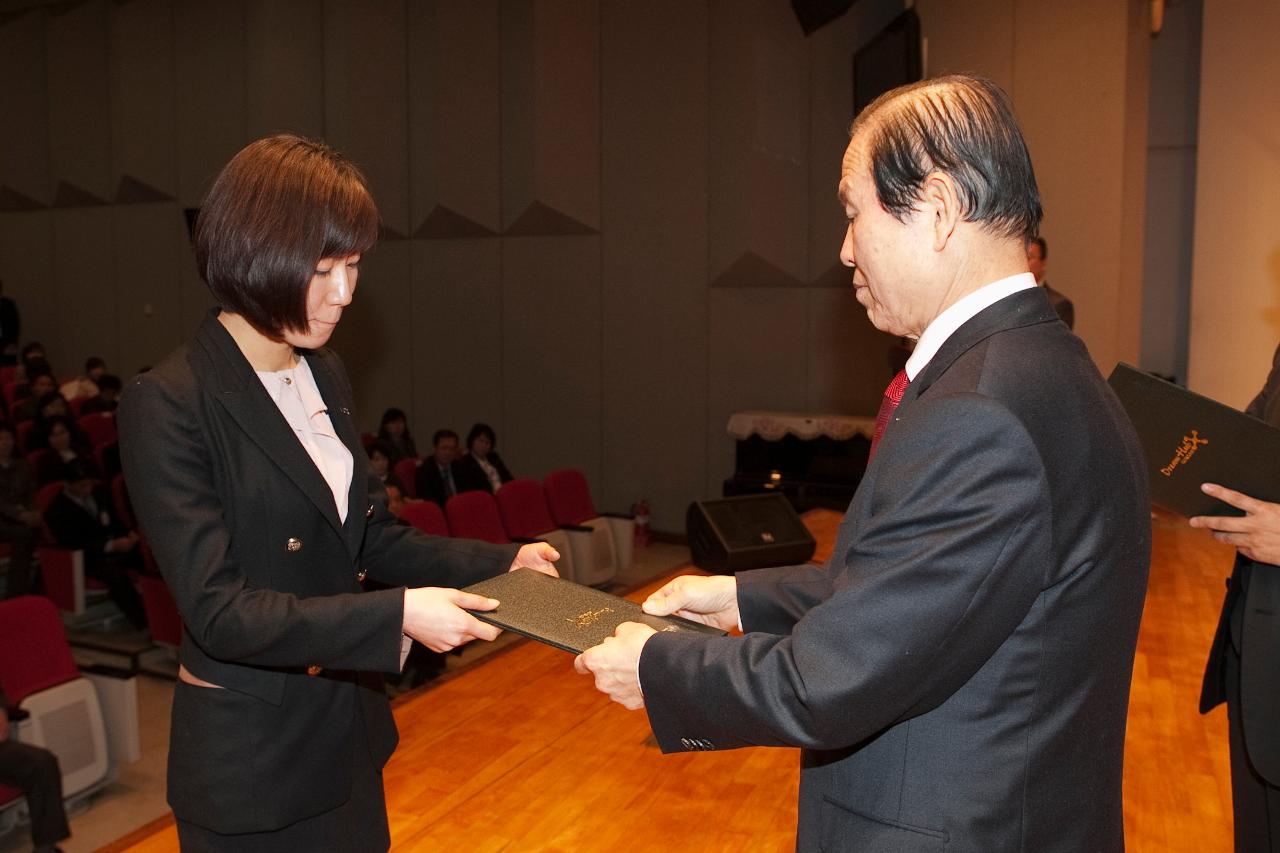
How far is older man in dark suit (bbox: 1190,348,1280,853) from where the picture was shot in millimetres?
2014

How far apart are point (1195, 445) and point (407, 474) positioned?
6086mm

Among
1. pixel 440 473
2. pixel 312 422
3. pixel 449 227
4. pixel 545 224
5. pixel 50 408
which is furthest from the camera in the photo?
pixel 449 227

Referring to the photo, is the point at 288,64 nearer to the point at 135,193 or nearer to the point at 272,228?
the point at 135,193

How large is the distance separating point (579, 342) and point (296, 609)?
7.70 m

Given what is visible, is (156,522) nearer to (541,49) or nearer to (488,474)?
(488,474)

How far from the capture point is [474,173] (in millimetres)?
9180

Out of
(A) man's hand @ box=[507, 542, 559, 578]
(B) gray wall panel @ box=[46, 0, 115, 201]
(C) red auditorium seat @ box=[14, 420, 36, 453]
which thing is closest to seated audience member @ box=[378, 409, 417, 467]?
(C) red auditorium seat @ box=[14, 420, 36, 453]

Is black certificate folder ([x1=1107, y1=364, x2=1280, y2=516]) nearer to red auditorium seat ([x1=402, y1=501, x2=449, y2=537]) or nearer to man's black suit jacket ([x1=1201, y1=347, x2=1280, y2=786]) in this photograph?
man's black suit jacket ([x1=1201, y1=347, x2=1280, y2=786])

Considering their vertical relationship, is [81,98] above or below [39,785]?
above

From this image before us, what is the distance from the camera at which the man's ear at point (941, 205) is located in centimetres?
115

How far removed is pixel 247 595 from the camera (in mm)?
1461

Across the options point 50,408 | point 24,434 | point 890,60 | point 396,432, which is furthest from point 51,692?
point 890,60

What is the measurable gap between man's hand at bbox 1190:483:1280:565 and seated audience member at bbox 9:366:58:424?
862cm

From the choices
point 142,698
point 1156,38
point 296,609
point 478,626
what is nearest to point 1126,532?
point 478,626
